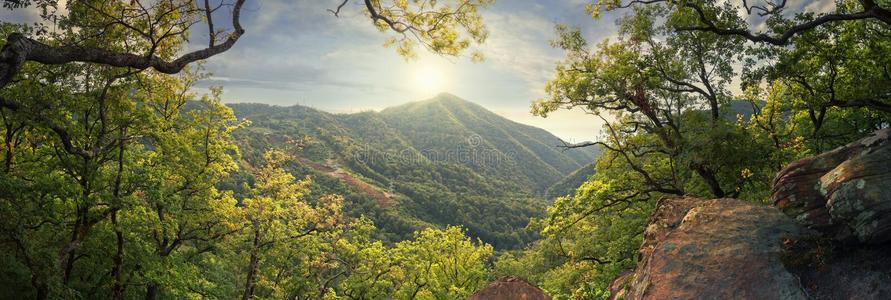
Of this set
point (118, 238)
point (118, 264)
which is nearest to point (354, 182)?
point (118, 264)

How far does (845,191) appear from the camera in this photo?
782cm

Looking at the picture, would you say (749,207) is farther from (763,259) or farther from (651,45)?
(651,45)

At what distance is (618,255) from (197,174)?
2018cm

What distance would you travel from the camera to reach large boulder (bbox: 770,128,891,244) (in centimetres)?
738

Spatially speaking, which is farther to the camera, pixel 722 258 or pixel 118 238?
pixel 118 238

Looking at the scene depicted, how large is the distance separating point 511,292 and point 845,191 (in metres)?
11.1

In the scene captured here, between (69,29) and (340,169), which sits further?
(340,169)

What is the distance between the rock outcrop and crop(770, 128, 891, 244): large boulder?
29.7 feet

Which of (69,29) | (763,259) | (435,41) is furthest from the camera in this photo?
(435,41)

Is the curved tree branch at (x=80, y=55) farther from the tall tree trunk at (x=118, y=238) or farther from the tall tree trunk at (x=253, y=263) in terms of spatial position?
the tall tree trunk at (x=253, y=263)

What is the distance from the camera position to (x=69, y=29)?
1013 cm

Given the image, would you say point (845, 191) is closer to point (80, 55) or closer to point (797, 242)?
point (797, 242)

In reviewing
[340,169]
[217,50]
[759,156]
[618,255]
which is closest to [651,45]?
[759,156]

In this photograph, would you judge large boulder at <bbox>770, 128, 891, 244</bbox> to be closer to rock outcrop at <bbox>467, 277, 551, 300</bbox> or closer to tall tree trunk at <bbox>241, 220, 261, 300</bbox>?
rock outcrop at <bbox>467, 277, 551, 300</bbox>
